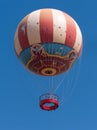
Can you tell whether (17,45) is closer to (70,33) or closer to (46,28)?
(46,28)

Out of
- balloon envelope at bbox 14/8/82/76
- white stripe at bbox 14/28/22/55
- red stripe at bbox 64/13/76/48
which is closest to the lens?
balloon envelope at bbox 14/8/82/76

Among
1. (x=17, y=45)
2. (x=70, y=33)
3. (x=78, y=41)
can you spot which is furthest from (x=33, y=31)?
(x=78, y=41)

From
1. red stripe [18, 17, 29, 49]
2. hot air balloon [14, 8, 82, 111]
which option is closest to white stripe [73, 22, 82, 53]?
hot air balloon [14, 8, 82, 111]

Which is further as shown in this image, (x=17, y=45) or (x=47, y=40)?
(x=17, y=45)

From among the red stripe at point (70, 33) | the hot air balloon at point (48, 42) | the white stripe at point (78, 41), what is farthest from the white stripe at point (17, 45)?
the white stripe at point (78, 41)

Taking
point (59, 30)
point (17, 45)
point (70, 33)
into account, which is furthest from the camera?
point (17, 45)

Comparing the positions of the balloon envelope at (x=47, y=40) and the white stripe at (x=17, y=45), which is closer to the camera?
the balloon envelope at (x=47, y=40)

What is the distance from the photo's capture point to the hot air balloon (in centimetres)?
6419

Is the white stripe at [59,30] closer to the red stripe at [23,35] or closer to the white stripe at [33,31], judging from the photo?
the white stripe at [33,31]

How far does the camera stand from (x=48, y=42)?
2530 inches

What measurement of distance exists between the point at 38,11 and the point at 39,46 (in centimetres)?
302

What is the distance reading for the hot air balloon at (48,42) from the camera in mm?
64188

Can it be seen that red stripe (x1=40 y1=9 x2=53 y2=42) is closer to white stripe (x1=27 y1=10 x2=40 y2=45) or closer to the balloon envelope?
the balloon envelope

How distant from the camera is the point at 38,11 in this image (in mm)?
65688
